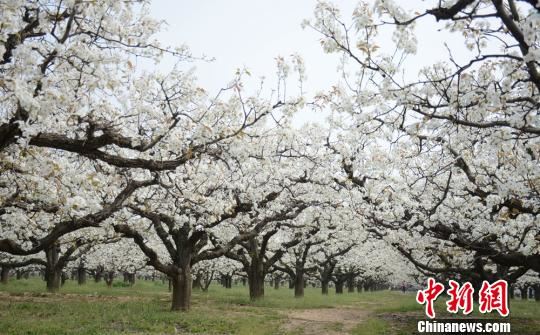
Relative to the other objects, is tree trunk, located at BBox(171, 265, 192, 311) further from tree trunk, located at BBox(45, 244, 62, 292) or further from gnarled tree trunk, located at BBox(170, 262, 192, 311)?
tree trunk, located at BBox(45, 244, 62, 292)

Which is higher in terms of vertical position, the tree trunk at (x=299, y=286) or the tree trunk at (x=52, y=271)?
the tree trunk at (x=52, y=271)

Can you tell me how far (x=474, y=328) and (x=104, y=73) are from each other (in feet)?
52.9

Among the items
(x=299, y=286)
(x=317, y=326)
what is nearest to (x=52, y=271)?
(x=299, y=286)

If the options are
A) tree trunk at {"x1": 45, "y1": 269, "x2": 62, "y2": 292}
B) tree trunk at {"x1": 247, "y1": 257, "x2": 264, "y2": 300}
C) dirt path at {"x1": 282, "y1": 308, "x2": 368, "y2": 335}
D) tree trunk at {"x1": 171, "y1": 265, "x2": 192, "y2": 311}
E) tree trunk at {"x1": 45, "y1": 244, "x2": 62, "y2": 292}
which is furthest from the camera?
tree trunk at {"x1": 45, "y1": 269, "x2": 62, "y2": 292}

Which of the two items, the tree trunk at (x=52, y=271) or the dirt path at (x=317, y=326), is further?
the tree trunk at (x=52, y=271)

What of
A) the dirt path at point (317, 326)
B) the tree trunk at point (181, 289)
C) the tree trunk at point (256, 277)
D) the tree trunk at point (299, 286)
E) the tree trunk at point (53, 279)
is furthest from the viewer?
the tree trunk at point (299, 286)

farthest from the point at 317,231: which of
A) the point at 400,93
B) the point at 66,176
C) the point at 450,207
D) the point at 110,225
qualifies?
the point at 400,93

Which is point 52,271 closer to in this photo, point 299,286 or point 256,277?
point 256,277

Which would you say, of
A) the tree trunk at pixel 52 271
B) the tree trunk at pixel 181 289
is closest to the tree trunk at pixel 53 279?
the tree trunk at pixel 52 271

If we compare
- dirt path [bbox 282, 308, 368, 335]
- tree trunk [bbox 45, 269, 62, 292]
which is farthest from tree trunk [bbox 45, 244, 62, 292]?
dirt path [bbox 282, 308, 368, 335]

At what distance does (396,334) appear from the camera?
16.7 metres

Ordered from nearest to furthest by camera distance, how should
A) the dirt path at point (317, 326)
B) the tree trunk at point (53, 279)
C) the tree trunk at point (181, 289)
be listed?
the dirt path at point (317, 326) → the tree trunk at point (181, 289) → the tree trunk at point (53, 279)

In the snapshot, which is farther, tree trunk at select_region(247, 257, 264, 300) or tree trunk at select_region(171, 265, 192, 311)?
tree trunk at select_region(247, 257, 264, 300)

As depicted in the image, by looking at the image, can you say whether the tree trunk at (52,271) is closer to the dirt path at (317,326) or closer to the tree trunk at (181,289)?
the tree trunk at (181,289)
